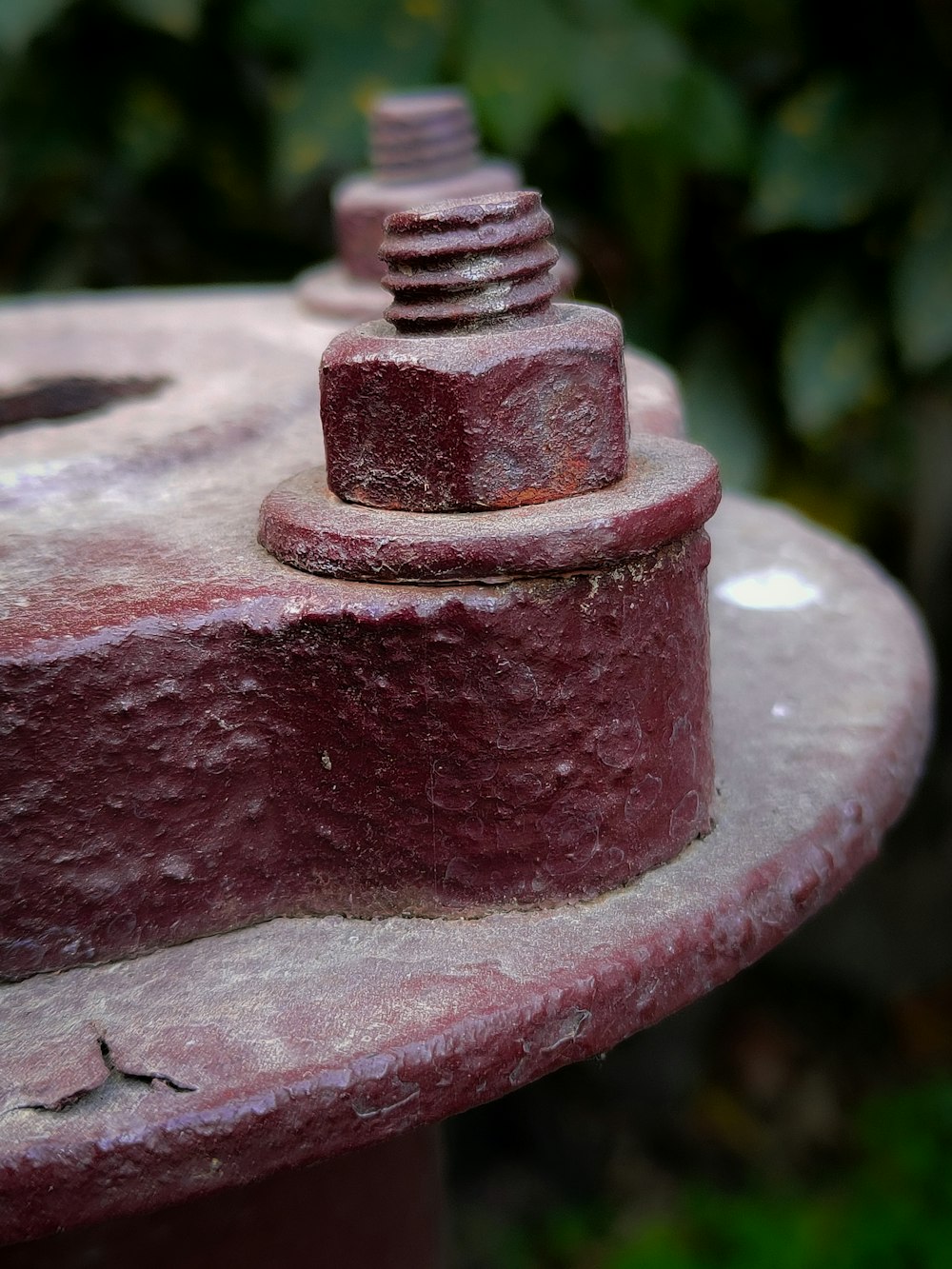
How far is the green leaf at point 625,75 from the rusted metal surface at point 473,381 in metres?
1.24

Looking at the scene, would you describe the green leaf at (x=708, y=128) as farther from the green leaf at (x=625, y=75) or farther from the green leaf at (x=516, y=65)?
the green leaf at (x=516, y=65)

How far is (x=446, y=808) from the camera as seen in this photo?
2.71 ft

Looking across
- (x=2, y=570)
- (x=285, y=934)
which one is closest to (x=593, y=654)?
(x=285, y=934)

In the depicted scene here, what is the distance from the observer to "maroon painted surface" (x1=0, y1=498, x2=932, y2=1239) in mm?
714

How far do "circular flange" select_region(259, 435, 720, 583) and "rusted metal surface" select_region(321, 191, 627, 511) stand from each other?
16mm

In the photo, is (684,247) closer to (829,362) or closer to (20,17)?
(829,362)

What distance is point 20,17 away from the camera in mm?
1869

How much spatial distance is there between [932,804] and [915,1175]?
648 mm

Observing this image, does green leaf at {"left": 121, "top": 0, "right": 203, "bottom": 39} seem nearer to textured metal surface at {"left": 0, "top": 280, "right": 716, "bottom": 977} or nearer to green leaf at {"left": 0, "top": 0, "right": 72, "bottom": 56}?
green leaf at {"left": 0, "top": 0, "right": 72, "bottom": 56}

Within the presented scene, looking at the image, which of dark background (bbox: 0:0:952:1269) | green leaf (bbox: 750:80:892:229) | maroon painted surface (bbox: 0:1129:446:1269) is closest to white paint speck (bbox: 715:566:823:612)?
maroon painted surface (bbox: 0:1129:446:1269)

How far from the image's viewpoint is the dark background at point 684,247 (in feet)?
6.66

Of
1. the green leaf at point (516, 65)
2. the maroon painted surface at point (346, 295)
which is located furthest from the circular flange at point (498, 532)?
the green leaf at point (516, 65)

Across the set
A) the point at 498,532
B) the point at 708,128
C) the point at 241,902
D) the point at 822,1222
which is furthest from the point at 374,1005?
the point at 822,1222

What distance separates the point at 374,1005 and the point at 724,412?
156 cm
